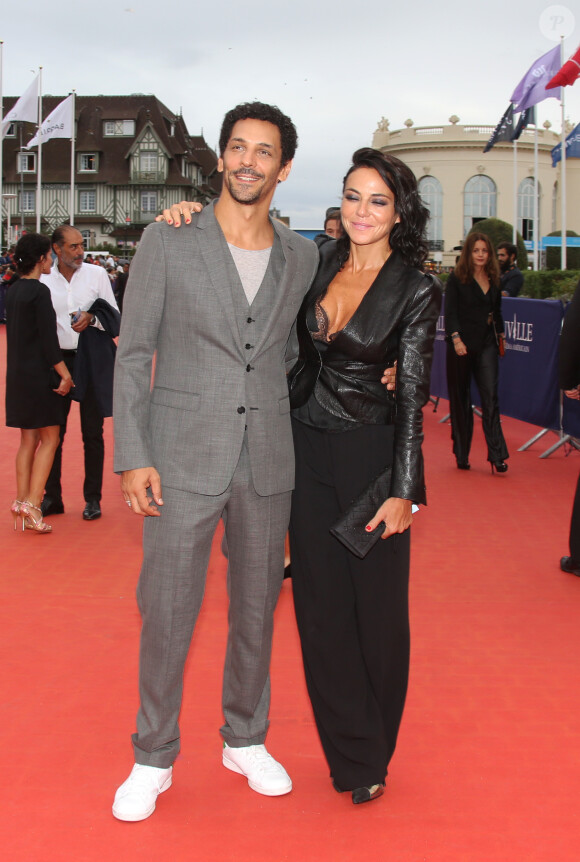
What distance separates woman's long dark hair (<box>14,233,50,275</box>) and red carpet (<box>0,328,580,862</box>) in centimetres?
201

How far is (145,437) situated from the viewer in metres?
3.28

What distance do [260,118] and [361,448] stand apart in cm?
122

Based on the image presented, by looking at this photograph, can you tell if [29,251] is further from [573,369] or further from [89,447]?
[573,369]

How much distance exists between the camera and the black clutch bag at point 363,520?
329cm

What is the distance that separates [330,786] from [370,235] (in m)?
2.02

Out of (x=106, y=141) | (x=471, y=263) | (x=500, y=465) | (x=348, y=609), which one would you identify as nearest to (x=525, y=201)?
(x=106, y=141)

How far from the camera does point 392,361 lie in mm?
3404

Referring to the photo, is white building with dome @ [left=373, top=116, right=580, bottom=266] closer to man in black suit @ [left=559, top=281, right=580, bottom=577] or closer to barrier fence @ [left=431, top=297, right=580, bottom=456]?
barrier fence @ [left=431, top=297, right=580, bottom=456]

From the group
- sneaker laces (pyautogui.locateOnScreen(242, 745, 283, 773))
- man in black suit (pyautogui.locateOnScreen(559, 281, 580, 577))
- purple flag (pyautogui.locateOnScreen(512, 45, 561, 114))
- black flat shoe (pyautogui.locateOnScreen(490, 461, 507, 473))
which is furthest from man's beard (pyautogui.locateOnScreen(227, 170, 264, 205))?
purple flag (pyautogui.locateOnScreen(512, 45, 561, 114))

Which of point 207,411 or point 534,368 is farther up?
point 534,368

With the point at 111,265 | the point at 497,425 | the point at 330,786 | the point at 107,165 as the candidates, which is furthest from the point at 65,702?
the point at 107,165

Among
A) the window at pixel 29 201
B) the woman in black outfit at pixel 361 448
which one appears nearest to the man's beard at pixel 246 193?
the woman in black outfit at pixel 361 448

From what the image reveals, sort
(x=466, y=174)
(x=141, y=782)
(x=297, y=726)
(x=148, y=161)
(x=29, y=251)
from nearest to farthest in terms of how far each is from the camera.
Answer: (x=141, y=782)
(x=297, y=726)
(x=29, y=251)
(x=148, y=161)
(x=466, y=174)

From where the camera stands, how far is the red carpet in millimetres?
3225
